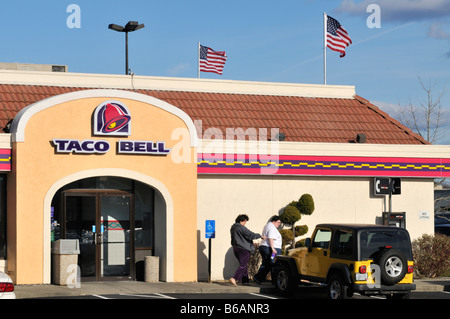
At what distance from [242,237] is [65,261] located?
4.60m

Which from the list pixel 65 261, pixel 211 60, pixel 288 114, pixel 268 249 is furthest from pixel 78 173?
pixel 211 60

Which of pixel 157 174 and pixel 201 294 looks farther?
pixel 157 174

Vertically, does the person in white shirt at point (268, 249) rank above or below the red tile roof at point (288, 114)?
below

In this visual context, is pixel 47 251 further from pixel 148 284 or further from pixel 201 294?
pixel 201 294

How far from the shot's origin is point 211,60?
30766 mm

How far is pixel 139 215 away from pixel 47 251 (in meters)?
3.01

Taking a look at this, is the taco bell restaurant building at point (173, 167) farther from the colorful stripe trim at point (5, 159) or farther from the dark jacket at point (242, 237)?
the dark jacket at point (242, 237)

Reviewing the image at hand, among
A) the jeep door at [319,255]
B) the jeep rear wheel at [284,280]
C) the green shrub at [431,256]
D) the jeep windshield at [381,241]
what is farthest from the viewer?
the green shrub at [431,256]

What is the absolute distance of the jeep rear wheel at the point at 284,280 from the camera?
1933 centimetres

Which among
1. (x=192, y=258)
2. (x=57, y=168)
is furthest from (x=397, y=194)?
(x=57, y=168)

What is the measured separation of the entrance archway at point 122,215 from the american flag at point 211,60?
29.7ft

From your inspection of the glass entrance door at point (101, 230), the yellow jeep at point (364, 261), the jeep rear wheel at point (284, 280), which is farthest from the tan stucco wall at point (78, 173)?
the yellow jeep at point (364, 261)

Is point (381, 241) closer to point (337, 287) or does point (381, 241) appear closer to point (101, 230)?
point (337, 287)

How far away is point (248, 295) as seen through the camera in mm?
19812
